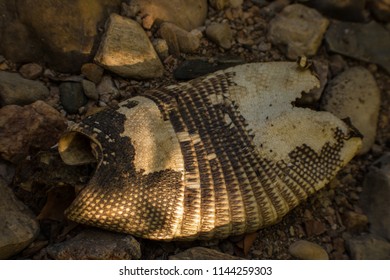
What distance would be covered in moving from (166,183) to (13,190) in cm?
101

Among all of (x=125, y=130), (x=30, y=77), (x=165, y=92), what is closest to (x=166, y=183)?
(x=125, y=130)

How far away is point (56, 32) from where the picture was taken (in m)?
2.96

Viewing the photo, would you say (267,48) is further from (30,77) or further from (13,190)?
(13,190)

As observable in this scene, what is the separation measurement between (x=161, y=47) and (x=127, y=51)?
298 mm

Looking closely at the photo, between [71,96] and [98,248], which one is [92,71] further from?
[98,248]

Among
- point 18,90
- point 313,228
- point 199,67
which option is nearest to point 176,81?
point 199,67

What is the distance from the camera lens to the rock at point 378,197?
3.02 meters

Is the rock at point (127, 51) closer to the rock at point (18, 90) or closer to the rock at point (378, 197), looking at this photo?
the rock at point (18, 90)

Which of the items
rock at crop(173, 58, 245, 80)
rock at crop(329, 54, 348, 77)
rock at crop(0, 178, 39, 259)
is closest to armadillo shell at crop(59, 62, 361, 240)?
rock at crop(0, 178, 39, 259)

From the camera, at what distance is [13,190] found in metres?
2.72

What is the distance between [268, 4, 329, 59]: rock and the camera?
3.40 meters

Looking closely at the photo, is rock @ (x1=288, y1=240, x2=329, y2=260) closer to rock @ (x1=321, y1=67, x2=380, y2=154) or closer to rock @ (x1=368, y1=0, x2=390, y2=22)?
rock @ (x1=321, y1=67, x2=380, y2=154)

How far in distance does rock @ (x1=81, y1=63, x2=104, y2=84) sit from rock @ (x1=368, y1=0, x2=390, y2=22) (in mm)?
2279

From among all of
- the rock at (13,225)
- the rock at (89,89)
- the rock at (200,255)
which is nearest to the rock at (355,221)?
the rock at (200,255)
